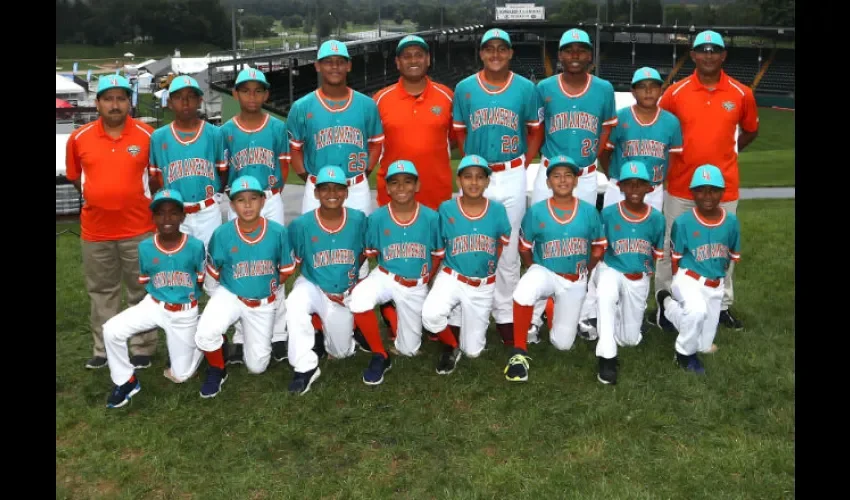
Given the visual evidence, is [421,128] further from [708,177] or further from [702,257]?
[702,257]

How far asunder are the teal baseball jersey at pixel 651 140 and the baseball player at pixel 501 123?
2.55 feet

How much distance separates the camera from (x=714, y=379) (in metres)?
Result: 5.31

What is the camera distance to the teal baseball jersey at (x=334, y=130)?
18.9ft

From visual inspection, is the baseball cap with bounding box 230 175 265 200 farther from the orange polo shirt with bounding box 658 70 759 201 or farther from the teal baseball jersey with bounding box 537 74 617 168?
the orange polo shirt with bounding box 658 70 759 201

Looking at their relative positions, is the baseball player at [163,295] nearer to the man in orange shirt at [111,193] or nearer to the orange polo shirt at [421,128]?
the man in orange shirt at [111,193]

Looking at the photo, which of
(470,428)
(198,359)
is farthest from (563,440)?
(198,359)

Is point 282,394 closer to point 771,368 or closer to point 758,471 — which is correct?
point 758,471

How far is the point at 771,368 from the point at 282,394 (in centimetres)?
383

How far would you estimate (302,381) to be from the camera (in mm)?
5293

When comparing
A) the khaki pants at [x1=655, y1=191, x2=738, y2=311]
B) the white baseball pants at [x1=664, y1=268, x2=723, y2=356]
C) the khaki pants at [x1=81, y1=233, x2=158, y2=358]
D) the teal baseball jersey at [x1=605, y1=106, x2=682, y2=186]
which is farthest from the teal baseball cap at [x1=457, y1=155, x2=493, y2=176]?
the khaki pants at [x1=81, y1=233, x2=158, y2=358]

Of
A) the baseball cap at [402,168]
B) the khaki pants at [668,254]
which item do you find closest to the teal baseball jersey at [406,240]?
the baseball cap at [402,168]

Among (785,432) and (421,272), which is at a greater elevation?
(421,272)

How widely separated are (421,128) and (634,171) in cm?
179
